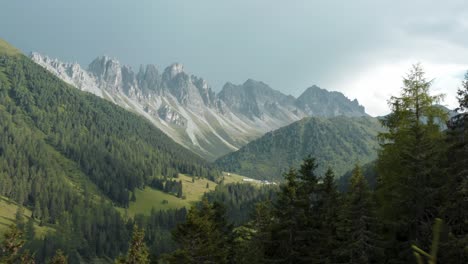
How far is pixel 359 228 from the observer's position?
2898 cm

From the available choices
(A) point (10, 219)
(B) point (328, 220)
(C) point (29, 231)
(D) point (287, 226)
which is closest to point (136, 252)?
(D) point (287, 226)

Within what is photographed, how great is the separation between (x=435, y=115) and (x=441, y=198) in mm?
8524

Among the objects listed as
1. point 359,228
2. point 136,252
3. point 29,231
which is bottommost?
point 136,252

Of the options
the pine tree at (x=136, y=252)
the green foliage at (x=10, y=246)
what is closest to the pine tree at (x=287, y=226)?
the pine tree at (x=136, y=252)

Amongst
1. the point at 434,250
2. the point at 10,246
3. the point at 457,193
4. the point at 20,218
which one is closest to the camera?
the point at 434,250

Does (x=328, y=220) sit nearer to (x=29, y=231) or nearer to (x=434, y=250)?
(x=434, y=250)

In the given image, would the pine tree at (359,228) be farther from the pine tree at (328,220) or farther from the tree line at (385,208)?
the pine tree at (328,220)

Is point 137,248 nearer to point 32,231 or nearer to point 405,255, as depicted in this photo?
point 405,255

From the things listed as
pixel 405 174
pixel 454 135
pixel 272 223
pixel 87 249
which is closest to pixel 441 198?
pixel 405 174

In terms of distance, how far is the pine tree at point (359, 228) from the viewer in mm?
28156

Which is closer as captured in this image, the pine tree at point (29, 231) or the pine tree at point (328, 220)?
the pine tree at point (328, 220)

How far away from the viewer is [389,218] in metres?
32.8

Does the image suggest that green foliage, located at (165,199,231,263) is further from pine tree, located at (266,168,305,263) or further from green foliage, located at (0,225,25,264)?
green foliage, located at (0,225,25,264)

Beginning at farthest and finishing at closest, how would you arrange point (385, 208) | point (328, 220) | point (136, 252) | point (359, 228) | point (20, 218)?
point (20, 218) < point (136, 252) < point (328, 220) < point (385, 208) < point (359, 228)
